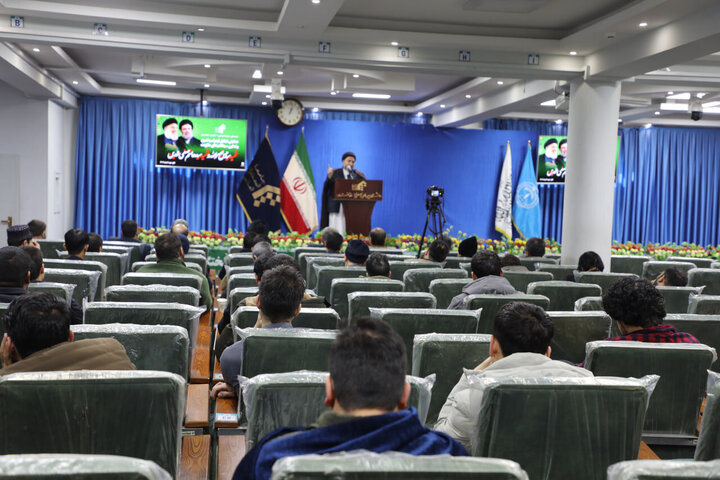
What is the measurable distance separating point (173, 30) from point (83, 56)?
3498 millimetres

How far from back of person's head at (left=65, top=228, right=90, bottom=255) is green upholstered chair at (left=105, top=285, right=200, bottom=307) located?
6.71 feet

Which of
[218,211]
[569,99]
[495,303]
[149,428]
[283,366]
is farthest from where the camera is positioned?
[218,211]

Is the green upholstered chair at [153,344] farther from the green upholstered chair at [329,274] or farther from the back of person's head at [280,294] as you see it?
the green upholstered chair at [329,274]

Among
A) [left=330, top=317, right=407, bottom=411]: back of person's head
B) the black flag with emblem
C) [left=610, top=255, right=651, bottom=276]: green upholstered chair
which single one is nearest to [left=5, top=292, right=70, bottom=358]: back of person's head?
[left=330, top=317, right=407, bottom=411]: back of person's head

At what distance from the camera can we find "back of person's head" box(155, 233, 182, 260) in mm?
5082

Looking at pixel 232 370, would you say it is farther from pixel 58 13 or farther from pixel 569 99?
pixel 569 99

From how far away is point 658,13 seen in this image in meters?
6.73

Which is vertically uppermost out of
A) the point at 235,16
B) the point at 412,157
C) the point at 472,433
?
the point at 235,16

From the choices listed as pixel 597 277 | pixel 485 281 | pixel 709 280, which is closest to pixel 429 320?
pixel 485 281

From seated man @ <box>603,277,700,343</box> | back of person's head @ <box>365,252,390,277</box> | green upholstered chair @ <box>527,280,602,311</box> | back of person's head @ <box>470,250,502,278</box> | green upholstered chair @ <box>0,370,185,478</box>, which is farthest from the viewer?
back of person's head @ <box>365,252,390,277</box>

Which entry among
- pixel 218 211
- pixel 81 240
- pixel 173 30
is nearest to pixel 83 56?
pixel 173 30

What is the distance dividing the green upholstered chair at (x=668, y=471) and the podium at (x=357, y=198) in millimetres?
10443

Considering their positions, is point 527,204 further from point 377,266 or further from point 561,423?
point 561,423

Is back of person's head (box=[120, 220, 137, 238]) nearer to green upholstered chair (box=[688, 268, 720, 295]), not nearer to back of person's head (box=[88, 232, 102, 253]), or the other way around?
back of person's head (box=[88, 232, 102, 253])
